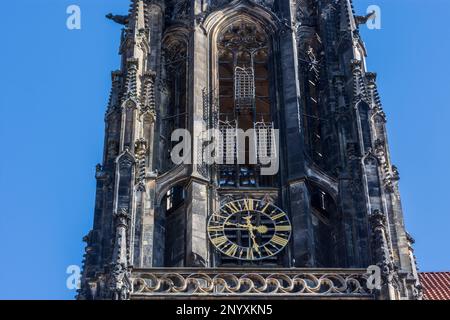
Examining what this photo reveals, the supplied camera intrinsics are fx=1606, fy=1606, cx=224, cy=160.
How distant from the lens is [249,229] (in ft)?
124

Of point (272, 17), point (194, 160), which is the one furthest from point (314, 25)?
point (194, 160)

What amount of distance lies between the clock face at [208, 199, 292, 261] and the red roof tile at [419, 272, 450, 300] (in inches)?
226

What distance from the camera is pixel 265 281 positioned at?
35469mm

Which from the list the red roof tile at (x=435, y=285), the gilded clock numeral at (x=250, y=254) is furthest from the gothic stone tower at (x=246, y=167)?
the red roof tile at (x=435, y=285)

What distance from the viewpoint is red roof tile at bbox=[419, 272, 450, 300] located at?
138 feet

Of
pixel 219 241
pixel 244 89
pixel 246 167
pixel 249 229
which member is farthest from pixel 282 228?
pixel 244 89

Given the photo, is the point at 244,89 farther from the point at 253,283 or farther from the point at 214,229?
the point at 253,283

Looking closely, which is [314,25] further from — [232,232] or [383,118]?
[232,232]

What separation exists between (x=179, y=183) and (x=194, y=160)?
71cm

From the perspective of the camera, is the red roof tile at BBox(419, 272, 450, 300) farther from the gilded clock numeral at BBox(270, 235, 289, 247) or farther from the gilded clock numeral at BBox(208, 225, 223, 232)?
the gilded clock numeral at BBox(208, 225, 223, 232)

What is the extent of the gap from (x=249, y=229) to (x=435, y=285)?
7.88 metres

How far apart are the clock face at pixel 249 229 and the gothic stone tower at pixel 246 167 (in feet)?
0.13

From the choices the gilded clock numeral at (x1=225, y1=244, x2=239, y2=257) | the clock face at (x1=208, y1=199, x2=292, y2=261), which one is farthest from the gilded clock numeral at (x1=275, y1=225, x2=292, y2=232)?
the gilded clock numeral at (x1=225, y1=244, x2=239, y2=257)

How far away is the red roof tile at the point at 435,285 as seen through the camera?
138 ft
